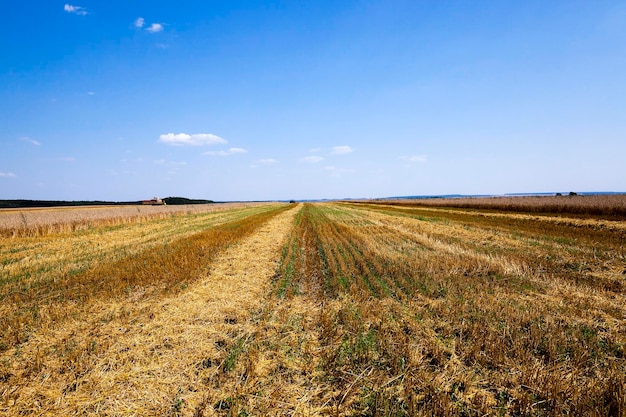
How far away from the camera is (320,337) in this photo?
5.00m

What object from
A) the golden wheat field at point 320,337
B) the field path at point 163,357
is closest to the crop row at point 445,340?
the golden wheat field at point 320,337

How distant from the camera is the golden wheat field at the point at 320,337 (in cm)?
342

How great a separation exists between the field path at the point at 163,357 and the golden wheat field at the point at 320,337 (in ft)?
0.08

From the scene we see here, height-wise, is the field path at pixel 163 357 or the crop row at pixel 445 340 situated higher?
the crop row at pixel 445 340

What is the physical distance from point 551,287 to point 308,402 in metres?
7.17

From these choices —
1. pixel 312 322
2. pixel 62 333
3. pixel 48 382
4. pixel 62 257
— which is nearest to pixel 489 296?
pixel 312 322

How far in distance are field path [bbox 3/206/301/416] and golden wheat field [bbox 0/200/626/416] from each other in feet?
0.08

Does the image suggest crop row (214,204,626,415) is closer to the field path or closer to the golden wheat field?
the golden wheat field

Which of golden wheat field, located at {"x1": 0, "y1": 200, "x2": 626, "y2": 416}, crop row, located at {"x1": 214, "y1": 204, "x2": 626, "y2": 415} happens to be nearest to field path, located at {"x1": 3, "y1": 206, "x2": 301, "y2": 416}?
golden wheat field, located at {"x1": 0, "y1": 200, "x2": 626, "y2": 416}

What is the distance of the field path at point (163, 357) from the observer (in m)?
3.46

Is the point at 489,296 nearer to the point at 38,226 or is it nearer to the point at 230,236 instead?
the point at 230,236

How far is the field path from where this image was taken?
3.46 meters

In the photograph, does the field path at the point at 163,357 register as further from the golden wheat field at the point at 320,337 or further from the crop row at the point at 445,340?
the crop row at the point at 445,340

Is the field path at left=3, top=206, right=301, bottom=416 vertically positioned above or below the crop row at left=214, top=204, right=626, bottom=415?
below
